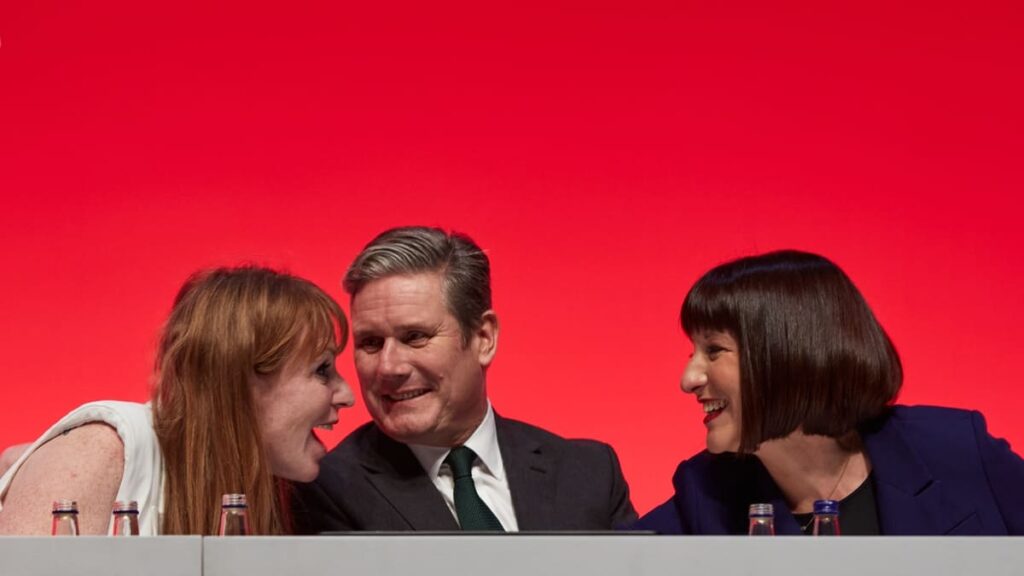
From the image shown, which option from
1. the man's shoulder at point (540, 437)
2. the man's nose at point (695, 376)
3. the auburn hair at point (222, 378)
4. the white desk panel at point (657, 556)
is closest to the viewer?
the white desk panel at point (657, 556)

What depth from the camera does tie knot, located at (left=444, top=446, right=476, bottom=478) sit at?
8.37ft

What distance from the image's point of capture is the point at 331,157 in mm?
3219

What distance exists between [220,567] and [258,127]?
209 cm

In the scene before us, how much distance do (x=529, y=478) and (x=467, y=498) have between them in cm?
13

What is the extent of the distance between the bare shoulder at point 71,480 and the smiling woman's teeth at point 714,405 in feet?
3.06

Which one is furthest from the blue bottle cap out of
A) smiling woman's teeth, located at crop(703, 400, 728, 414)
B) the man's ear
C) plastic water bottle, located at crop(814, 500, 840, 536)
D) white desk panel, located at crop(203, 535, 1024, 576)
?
the man's ear

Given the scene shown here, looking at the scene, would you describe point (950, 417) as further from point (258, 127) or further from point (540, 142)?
point (258, 127)

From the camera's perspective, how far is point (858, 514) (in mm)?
2254

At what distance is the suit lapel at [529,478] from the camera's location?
99.0 inches

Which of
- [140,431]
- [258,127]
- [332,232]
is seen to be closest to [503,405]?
[332,232]

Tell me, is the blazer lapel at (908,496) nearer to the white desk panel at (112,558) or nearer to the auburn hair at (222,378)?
the auburn hair at (222,378)

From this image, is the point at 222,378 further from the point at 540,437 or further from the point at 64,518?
the point at 540,437

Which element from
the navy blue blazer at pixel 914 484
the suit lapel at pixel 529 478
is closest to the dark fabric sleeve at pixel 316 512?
the suit lapel at pixel 529 478

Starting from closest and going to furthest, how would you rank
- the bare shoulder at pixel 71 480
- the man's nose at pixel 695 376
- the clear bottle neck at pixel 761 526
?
1. the clear bottle neck at pixel 761 526
2. the bare shoulder at pixel 71 480
3. the man's nose at pixel 695 376
